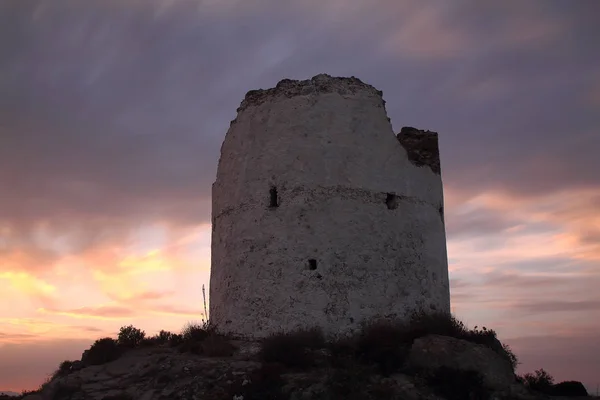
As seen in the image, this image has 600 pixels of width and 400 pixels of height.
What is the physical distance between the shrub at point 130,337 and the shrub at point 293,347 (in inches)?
151

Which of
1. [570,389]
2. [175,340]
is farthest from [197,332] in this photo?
[570,389]

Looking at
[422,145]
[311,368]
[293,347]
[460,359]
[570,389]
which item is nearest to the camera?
[311,368]

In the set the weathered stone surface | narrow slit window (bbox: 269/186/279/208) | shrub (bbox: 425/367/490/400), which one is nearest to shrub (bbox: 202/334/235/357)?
narrow slit window (bbox: 269/186/279/208)

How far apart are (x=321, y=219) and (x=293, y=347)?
3288 millimetres

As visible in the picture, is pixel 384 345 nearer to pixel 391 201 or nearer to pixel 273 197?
pixel 391 201

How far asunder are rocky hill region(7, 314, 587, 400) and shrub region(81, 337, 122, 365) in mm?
28

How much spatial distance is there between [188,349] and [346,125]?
266 inches

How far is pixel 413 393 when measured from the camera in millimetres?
11484

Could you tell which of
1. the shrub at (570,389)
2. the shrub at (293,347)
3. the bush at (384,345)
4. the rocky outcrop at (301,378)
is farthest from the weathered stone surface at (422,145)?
the shrub at (570,389)

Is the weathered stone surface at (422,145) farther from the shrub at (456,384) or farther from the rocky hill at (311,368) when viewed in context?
the shrub at (456,384)

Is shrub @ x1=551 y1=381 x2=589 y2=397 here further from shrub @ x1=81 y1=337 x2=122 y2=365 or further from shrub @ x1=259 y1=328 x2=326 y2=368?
shrub @ x1=81 y1=337 x2=122 y2=365

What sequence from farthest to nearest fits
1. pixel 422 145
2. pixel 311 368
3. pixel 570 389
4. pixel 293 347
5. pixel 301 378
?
1. pixel 422 145
2. pixel 570 389
3. pixel 293 347
4. pixel 311 368
5. pixel 301 378

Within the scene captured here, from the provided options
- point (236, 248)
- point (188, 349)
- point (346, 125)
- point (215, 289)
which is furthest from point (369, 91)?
point (188, 349)

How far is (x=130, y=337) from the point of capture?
52.1 ft
